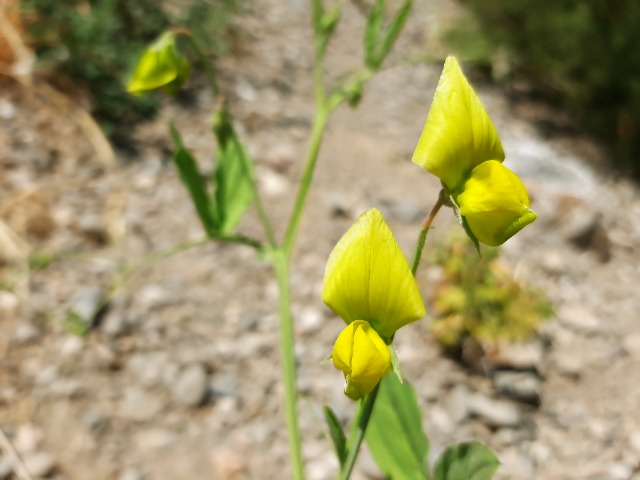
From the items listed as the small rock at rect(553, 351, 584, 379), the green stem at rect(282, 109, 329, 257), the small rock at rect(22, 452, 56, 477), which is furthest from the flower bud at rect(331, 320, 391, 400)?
the small rock at rect(553, 351, 584, 379)

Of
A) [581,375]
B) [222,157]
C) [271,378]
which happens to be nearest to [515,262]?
[581,375]

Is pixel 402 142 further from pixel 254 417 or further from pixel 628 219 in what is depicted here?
pixel 254 417

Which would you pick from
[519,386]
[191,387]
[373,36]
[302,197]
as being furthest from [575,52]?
[191,387]

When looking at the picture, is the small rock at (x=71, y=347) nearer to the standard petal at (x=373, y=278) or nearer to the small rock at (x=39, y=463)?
the small rock at (x=39, y=463)

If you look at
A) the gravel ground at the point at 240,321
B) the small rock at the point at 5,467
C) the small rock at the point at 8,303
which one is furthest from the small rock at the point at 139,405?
the small rock at the point at 8,303

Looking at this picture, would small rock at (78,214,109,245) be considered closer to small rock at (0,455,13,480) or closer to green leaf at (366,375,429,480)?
small rock at (0,455,13,480)

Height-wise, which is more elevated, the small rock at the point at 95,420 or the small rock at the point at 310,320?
the small rock at the point at 310,320

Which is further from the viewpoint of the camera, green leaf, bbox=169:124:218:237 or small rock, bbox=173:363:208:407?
small rock, bbox=173:363:208:407
